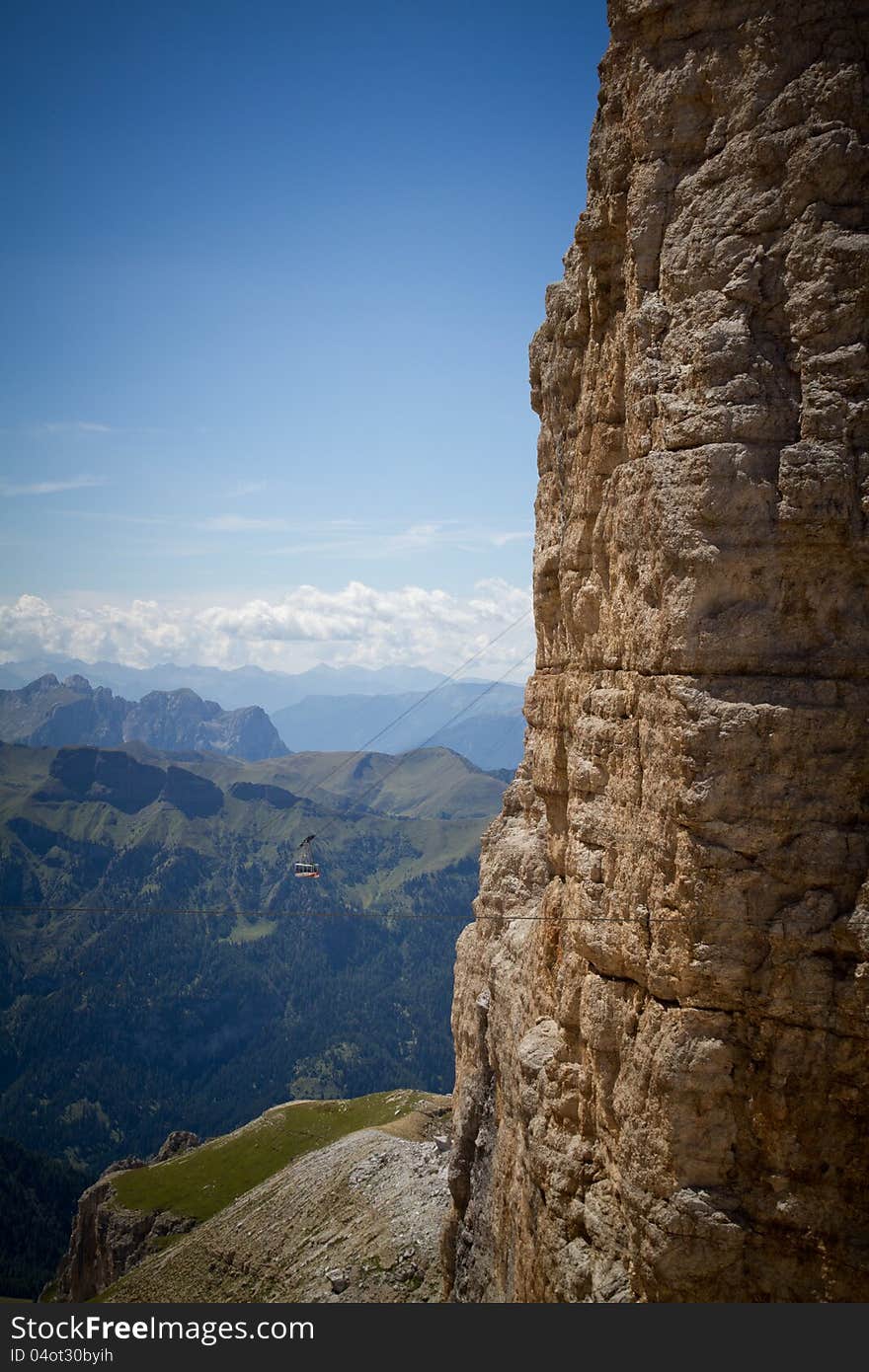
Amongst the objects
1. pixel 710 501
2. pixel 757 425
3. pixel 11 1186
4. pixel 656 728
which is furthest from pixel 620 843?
pixel 11 1186

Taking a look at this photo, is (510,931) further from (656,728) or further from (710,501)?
(710,501)

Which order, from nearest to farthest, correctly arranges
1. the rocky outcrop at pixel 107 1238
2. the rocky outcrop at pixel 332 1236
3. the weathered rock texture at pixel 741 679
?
the weathered rock texture at pixel 741 679 < the rocky outcrop at pixel 332 1236 < the rocky outcrop at pixel 107 1238

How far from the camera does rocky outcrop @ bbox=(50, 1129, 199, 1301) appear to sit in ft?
288

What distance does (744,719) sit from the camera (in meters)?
17.8

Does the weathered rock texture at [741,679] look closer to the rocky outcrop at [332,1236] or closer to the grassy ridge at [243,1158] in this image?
the rocky outcrop at [332,1236]

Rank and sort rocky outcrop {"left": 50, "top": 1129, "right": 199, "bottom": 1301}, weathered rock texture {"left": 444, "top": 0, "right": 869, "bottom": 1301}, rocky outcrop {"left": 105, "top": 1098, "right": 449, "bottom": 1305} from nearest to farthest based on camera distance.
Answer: weathered rock texture {"left": 444, "top": 0, "right": 869, "bottom": 1301}
rocky outcrop {"left": 105, "top": 1098, "right": 449, "bottom": 1305}
rocky outcrop {"left": 50, "top": 1129, "right": 199, "bottom": 1301}

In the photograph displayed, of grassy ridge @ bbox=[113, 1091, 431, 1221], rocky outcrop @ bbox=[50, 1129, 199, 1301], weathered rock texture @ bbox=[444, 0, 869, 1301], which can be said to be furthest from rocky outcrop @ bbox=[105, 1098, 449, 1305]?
weathered rock texture @ bbox=[444, 0, 869, 1301]

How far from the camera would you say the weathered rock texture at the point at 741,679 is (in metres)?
17.5

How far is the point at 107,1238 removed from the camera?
91000mm

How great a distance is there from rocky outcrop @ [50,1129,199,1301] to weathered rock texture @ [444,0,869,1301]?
82893mm

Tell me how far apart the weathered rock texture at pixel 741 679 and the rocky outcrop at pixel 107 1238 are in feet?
272

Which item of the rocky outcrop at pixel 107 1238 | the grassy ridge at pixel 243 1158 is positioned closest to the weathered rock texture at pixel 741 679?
the grassy ridge at pixel 243 1158

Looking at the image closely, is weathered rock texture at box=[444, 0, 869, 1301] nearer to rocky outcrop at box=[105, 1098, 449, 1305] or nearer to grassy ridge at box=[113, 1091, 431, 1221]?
rocky outcrop at box=[105, 1098, 449, 1305]

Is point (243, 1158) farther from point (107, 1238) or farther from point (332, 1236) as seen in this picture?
point (332, 1236)
